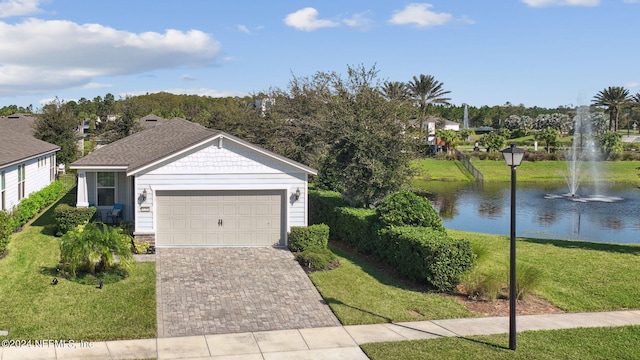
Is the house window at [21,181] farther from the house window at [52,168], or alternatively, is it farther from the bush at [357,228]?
the bush at [357,228]

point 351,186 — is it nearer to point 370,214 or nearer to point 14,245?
point 370,214

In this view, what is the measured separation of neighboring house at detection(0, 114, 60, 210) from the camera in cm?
2228

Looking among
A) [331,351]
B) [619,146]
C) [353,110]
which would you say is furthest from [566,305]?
[619,146]

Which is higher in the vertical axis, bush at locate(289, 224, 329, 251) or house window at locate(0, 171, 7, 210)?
house window at locate(0, 171, 7, 210)

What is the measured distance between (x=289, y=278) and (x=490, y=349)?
700cm

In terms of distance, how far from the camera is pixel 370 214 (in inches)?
827

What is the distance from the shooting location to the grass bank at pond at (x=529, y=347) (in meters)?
11.2

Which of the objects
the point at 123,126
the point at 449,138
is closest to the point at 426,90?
the point at 449,138

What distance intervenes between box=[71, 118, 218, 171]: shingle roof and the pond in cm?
1424

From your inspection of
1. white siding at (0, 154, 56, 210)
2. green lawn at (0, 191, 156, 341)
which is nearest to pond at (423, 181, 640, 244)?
green lawn at (0, 191, 156, 341)

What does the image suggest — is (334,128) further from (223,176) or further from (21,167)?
(21,167)

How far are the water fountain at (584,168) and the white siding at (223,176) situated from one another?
88.1 ft

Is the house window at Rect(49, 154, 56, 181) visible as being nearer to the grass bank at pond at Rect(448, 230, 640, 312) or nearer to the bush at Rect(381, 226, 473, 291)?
the grass bank at pond at Rect(448, 230, 640, 312)

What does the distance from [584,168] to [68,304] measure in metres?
60.3
